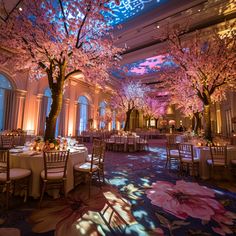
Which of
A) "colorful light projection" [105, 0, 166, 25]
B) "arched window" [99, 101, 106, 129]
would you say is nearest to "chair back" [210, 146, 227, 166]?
"colorful light projection" [105, 0, 166, 25]

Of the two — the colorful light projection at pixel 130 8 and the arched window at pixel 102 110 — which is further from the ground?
the colorful light projection at pixel 130 8

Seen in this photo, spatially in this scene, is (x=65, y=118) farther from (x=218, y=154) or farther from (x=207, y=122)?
(x=218, y=154)

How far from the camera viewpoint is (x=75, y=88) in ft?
43.1

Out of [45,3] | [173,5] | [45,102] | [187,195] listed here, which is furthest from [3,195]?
[45,102]

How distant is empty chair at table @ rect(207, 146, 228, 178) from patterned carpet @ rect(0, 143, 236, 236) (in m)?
0.61

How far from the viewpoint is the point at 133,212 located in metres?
2.25

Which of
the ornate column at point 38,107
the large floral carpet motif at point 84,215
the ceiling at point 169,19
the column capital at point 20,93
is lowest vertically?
the large floral carpet motif at point 84,215

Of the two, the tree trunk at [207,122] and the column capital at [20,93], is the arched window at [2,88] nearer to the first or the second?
the column capital at [20,93]

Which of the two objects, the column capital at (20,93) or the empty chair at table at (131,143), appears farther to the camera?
the column capital at (20,93)

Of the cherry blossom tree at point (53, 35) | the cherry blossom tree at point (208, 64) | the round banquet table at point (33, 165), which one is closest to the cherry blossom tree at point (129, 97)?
the cherry blossom tree at point (208, 64)

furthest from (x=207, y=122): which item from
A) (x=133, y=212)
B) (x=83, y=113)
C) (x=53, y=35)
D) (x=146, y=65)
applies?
(x=83, y=113)

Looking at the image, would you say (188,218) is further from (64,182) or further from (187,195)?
(64,182)

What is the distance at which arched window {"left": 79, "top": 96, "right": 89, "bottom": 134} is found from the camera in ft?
45.2

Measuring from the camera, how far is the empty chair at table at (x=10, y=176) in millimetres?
2242
